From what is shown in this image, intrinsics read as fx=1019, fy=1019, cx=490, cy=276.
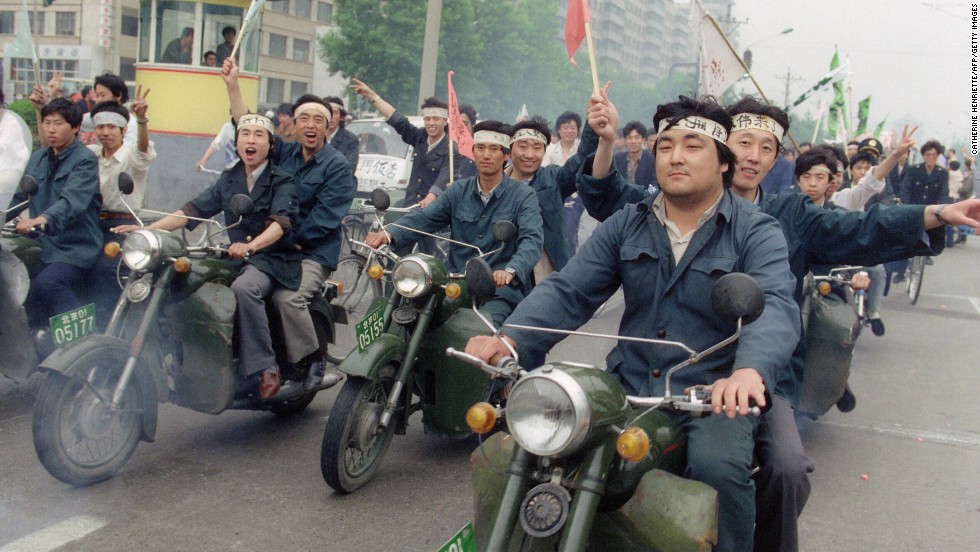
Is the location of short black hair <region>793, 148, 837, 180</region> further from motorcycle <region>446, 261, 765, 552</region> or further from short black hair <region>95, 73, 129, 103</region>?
short black hair <region>95, 73, 129, 103</region>

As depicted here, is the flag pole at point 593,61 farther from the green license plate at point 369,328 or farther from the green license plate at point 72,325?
the green license plate at point 72,325

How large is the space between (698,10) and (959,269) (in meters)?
13.2

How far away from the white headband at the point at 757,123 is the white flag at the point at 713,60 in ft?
10.6

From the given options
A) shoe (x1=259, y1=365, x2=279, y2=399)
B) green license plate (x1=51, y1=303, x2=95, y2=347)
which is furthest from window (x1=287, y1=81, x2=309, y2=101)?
green license plate (x1=51, y1=303, x2=95, y2=347)

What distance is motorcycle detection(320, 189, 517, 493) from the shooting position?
15.3ft

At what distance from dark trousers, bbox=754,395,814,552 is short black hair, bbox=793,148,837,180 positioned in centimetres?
311

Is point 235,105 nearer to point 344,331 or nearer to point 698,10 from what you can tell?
point 344,331

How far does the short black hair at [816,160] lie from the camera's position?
594cm

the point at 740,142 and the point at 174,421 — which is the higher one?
the point at 740,142

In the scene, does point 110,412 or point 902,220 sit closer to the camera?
point 902,220

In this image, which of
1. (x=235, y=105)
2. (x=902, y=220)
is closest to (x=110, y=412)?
(x=235, y=105)

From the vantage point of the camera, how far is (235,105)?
645 centimetres

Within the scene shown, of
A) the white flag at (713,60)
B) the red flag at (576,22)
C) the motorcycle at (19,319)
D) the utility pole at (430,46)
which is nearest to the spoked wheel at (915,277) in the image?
the white flag at (713,60)

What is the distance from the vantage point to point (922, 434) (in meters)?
6.57
